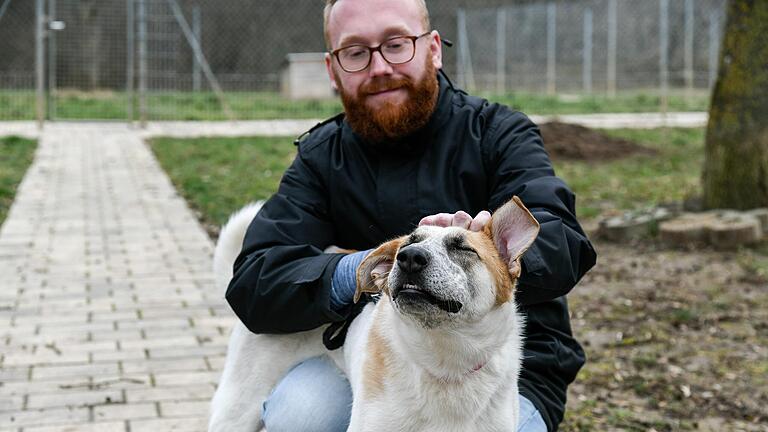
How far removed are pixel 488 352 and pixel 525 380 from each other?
0.53m

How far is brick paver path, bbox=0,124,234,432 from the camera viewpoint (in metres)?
4.44

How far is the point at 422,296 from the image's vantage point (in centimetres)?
244

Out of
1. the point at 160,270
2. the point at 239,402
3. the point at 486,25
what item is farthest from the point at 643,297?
the point at 486,25

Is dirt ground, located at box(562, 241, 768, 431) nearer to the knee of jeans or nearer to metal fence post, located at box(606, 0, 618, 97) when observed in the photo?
the knee of jeans

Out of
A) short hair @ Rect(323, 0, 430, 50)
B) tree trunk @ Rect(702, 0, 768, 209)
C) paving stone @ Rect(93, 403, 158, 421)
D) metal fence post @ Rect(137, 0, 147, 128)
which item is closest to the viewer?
short hair @ Rect(323, 0, 430, 50)

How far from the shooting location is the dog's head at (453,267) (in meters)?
2.43

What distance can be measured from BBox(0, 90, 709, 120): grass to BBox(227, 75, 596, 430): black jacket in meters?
15.2

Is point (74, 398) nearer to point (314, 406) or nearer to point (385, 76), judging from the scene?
point (314, 406)

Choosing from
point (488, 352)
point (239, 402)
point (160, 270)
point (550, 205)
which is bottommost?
point (160, 270)

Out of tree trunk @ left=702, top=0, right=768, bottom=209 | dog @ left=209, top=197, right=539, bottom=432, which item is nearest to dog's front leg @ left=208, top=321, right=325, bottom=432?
dog @ left=209, top=197, right=539, bottom=432

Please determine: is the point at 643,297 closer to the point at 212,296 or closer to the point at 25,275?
the point at 212,296

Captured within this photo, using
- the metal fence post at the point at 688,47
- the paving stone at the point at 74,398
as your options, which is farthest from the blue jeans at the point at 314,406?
the metal fence post at the point at 688,47

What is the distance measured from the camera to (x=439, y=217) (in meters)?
2.71

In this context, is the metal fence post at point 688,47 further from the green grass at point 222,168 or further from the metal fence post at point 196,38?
the green grass at point 222,168
